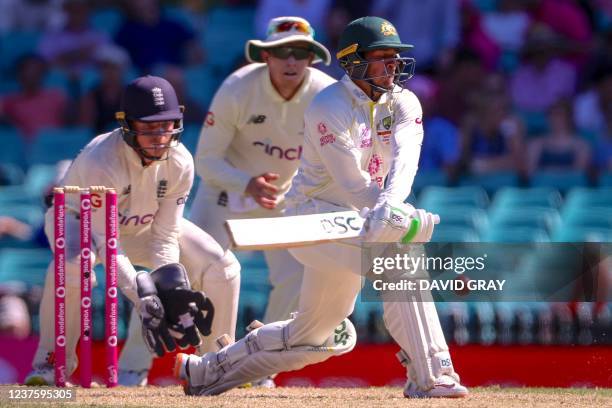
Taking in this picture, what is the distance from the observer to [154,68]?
11734 millimetres

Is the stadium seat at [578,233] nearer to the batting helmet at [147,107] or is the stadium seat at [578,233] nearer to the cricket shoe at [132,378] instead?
the cricket shoe at [132,378]

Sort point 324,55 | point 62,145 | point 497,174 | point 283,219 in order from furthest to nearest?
point 62,145 → point 497,174 → point 324,55 → point 283,219

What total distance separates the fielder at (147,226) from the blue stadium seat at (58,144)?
13.8ft

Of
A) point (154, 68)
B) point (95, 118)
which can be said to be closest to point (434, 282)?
point (95, 118)

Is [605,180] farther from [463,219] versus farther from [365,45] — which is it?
[365,45]

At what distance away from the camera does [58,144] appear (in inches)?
440

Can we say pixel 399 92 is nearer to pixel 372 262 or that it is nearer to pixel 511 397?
pixel 372 262

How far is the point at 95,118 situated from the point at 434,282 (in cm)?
541

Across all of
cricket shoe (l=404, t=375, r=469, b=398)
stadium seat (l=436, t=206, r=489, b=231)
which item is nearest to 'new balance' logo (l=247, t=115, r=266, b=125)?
cricket shoe (l=404, t=375, r=469, b=398)

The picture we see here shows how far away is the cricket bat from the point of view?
5496 millimetres

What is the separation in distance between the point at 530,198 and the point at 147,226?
155 inches

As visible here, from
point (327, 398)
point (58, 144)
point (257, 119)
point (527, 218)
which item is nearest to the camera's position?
point (327, 398)

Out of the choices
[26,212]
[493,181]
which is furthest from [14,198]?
[493,181]

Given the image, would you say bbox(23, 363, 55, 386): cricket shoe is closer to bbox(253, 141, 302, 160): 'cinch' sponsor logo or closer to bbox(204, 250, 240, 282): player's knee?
bbox(204, 250, 240, 282): player's knee
